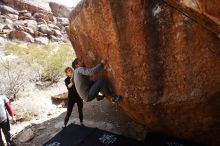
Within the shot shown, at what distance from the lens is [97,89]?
557cm

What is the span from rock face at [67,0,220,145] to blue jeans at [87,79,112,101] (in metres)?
0.18

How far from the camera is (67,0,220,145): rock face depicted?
4352mm

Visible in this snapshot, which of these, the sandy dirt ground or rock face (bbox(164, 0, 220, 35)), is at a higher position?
rock face (bbox(164, 0, 220, 35))

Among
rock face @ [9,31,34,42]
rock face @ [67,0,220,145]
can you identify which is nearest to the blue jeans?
rock face @ [67,0,220,145]

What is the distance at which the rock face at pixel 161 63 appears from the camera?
435 cm

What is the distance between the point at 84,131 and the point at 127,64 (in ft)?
6.50

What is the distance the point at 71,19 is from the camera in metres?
6.40

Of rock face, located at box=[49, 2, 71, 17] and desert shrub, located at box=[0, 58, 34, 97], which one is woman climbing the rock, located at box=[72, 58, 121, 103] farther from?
rock face, located at box=[49, 2, 71, 17]

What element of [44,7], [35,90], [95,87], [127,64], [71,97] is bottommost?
[35,90]

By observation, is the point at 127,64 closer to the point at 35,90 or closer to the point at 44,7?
the point at 35,90

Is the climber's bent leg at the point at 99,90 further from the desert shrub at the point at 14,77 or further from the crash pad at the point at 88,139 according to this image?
the desert shrub at the point at 14,77

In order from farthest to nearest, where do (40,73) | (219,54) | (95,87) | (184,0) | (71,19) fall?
(40,73) → (71,19) → (95,87) → (219,54) → (184,0)

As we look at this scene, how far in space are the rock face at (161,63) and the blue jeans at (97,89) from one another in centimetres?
18

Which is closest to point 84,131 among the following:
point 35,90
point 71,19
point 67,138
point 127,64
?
point 67,138
